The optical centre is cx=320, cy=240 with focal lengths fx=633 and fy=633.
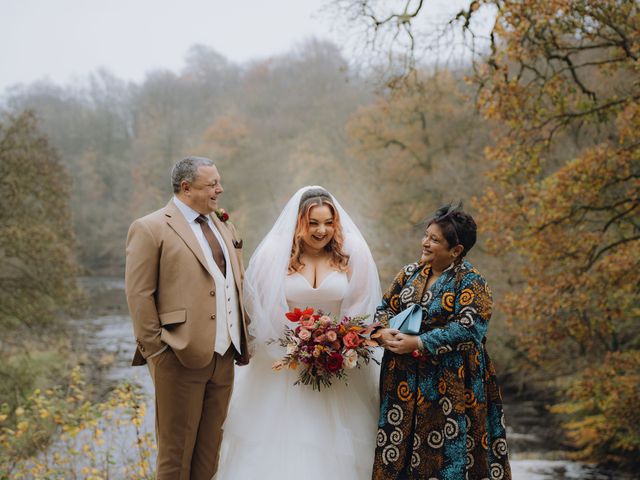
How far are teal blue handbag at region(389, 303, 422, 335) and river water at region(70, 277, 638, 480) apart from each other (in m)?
2.58

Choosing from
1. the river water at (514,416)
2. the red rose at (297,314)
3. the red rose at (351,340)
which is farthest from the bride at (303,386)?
the river water at (514,416)

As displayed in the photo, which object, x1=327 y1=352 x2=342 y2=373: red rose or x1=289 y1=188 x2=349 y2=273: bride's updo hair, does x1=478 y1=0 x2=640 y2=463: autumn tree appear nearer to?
x1=289 y1=188 x2=349 y2=273: bride's updo hair

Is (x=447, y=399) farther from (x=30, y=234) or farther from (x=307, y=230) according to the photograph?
(x=30, y=234)

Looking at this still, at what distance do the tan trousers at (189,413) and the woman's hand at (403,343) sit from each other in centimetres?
107

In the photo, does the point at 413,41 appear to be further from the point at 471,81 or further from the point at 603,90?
the point at 603,90

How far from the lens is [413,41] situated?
23.2ft

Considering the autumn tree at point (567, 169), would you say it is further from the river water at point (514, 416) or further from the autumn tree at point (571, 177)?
the river water at point (514, 416)

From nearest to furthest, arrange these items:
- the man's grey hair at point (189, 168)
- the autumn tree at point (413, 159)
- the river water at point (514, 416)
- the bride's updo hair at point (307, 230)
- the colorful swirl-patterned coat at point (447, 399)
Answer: the colorful swirl-patterned coat at point (447, 399) → the man's grey hair at point (189, 168) → the bride's updo hair at point (307, 230) → the river water at point (514, 416) → the autumn tree at point (413, 159)

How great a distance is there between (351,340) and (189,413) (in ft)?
3.57

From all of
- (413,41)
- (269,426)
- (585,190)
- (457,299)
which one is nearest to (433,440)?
(457,299)

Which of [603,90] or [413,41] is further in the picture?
[603,90]

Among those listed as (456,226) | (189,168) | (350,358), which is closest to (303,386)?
(350,358)

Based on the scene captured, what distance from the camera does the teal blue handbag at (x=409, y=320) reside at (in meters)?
3.64

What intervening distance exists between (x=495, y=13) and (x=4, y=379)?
40.0 ft
